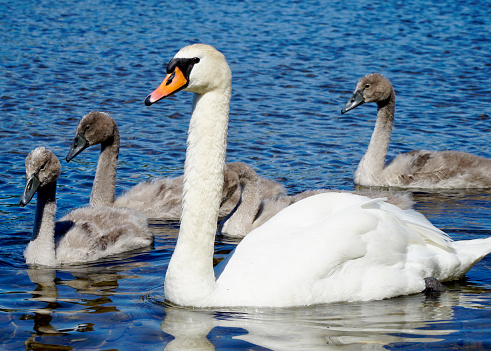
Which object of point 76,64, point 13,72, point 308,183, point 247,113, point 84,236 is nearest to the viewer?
point 84,236

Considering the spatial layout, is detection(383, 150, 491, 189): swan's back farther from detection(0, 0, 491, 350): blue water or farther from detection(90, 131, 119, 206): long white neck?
detection(90, 131, 119, 206): long white neck

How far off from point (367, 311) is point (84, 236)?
3050mm

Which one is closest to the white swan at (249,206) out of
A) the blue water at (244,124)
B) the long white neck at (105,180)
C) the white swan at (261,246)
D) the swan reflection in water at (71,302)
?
the blue water at (244,124)

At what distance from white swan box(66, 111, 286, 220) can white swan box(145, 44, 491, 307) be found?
3.14m

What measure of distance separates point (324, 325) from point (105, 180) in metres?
4.43

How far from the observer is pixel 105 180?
9.63 m

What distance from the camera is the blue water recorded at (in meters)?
5.89

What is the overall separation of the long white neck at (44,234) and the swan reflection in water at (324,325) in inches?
72.3

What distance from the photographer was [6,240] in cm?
835

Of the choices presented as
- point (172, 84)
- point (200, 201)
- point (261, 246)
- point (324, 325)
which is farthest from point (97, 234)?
point (324, 325)

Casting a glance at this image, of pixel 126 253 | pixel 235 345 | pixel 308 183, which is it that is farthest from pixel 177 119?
pixel 235 345

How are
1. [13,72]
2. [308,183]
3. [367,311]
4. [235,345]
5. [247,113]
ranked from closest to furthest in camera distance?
[235,345]
[367,311]
[308,183]
[247,113]
[13,72]

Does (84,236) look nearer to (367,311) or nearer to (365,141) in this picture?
(367,311)

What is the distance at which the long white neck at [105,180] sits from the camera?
9.57 metres
